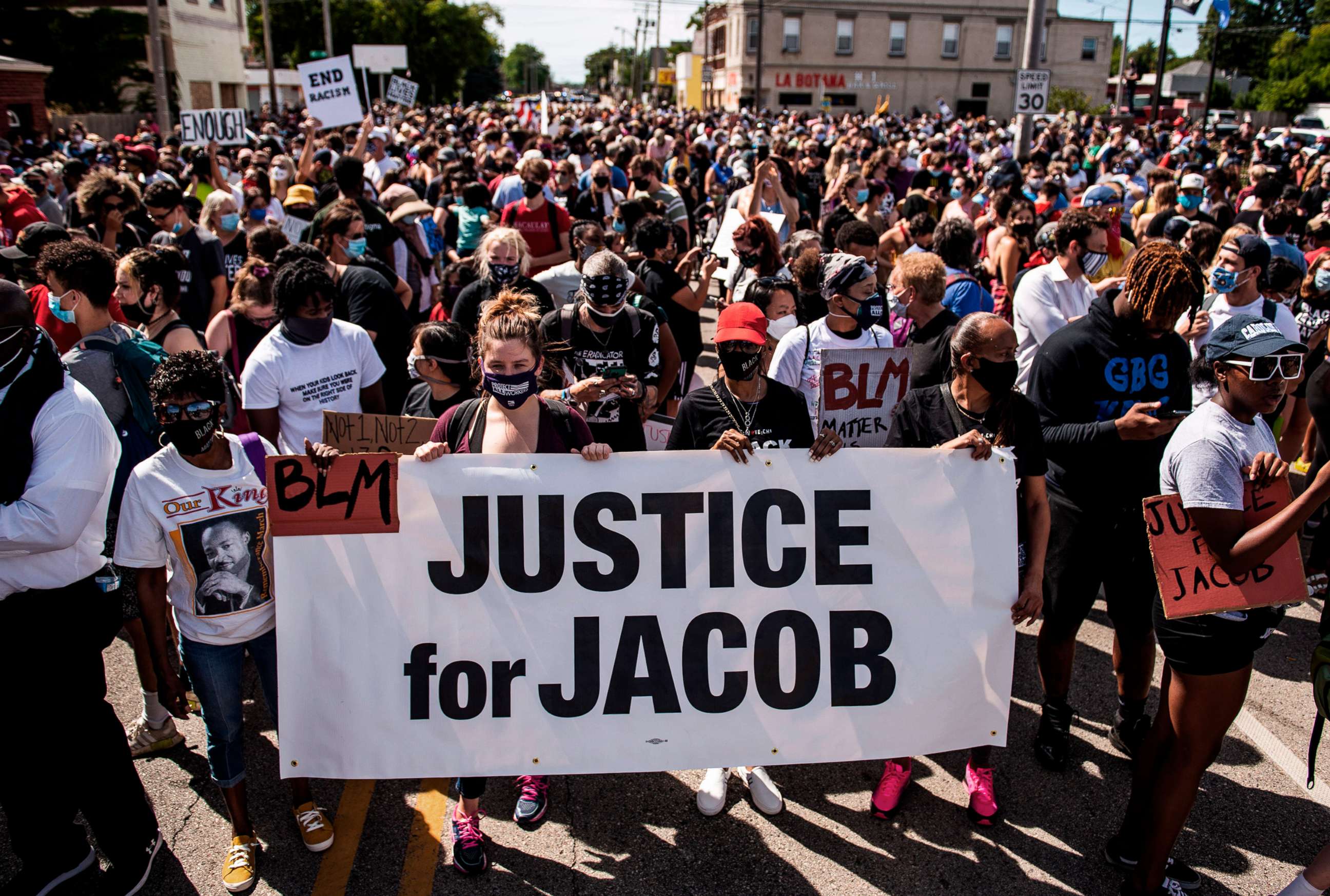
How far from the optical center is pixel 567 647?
3.46 metres

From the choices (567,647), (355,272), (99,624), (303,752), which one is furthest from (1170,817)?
(355,272)

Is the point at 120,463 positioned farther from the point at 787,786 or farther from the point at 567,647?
the point at 787,786

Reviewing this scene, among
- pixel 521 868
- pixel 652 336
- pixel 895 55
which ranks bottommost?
pixel 521 868

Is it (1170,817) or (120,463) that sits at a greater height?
(120,463)

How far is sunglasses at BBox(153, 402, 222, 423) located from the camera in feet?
10.6

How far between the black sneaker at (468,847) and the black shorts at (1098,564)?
2.48 meters

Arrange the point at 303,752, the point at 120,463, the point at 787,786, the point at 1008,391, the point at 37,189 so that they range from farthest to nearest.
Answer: the point at 37,189 → the point at 120,463 → the point at 787,786 → the point at 1008,391 → the point at 303,752

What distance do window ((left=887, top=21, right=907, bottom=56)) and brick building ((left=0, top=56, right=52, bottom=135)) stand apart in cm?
5766

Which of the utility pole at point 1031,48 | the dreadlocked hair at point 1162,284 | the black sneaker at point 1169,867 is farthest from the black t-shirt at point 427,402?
the utility pole at point 1031,48

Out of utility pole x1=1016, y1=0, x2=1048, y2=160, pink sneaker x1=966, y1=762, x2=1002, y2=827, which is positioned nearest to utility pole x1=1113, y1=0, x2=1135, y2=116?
utility pole x1=1016, y1=0, x2=1048, y2=160

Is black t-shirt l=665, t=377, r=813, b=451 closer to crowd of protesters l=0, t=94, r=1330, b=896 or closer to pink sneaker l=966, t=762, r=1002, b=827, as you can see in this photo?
crowd of protesters l=0, t=94, r=1330, b=896

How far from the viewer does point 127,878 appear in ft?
11.1

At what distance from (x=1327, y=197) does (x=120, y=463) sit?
13083mm

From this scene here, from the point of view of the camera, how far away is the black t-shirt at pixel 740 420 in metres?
3.87
